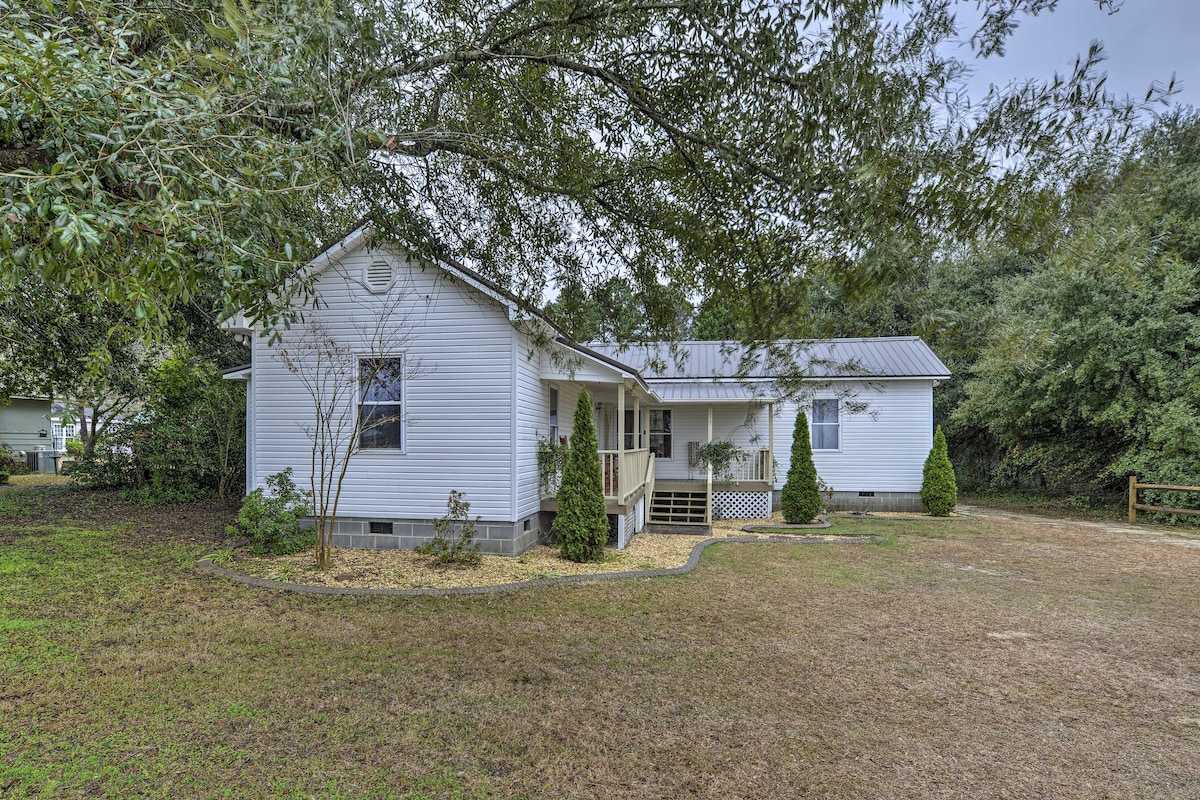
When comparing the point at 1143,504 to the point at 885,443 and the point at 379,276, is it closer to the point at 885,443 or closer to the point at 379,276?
the point at 885,443

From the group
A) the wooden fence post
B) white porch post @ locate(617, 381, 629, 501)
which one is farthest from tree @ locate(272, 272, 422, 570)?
the wooden fence post

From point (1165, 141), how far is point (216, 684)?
23.8 ft

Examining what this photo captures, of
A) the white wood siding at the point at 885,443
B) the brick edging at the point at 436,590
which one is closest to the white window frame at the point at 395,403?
the brick edging at the point at 436,590

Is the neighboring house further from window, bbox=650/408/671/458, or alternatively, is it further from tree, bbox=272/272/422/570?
window, bbox=650/408/671/458

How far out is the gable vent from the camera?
944 centimetres

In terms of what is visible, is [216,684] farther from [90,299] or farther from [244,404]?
[244,404]

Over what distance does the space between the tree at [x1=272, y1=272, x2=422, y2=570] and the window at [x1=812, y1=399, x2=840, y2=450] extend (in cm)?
1125

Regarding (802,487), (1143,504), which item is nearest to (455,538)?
(802,487)

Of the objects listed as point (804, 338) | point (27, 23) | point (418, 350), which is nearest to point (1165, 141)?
point (804, 338)

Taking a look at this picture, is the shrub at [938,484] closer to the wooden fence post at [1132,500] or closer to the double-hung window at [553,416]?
the wooden fence post at [1132,500]

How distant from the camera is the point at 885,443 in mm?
15766

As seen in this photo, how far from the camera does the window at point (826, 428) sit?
16031 millimetres

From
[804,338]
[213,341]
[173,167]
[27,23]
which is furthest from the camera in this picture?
[213,341]

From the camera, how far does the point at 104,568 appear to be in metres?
7.81
